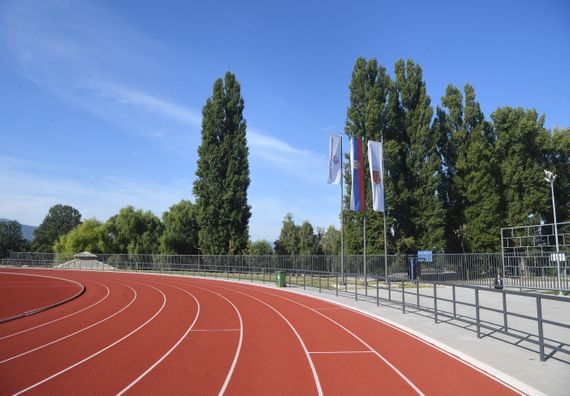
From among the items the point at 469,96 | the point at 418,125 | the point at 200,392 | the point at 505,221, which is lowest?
the point at 200,392

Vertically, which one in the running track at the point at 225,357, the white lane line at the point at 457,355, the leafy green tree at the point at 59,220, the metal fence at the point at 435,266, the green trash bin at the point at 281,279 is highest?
the leafy green tree at the point at 59,220

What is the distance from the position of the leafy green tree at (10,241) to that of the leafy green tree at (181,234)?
35.4 m

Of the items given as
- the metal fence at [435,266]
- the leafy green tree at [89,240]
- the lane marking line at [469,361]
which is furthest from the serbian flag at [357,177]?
the leafy green tree at [89,240]

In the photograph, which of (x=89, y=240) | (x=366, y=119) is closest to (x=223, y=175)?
(x=366, y=119)

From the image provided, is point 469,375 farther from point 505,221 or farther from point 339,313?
point 505,221

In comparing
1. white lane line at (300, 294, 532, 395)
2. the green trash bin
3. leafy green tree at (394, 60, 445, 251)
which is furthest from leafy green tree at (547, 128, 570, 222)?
white lane line at (300, 294, 532, 395)

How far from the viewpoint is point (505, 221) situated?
40.7m

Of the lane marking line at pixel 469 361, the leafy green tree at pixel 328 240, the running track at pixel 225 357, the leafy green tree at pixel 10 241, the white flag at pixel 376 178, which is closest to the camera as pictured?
the lane marking line at pixel 469 361

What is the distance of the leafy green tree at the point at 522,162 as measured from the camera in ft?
133

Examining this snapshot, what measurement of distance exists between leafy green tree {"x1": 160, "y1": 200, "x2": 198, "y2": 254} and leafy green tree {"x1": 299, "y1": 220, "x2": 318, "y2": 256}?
17719 millimetres

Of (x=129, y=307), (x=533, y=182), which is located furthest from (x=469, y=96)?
(x=129, y=307)

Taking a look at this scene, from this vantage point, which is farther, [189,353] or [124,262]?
[124,262]

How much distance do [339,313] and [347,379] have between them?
28.0 ft

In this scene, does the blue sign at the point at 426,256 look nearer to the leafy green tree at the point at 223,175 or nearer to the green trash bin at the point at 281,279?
the green trash bin at the point at 281,279
